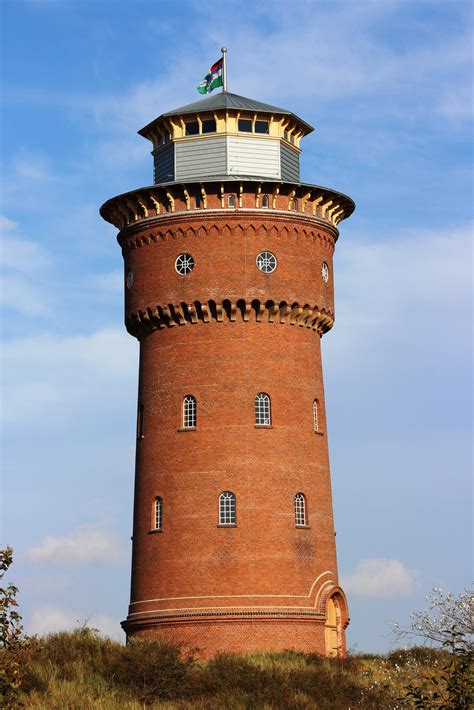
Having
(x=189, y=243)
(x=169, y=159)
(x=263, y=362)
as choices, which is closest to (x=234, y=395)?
(x=263, y=362)

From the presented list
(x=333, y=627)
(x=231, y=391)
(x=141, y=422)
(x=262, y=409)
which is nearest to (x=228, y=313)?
(x=231, y=391)

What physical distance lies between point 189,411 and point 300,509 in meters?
5.04

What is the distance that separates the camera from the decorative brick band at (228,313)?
42.5 metres

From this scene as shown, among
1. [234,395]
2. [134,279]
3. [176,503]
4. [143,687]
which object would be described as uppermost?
[134,279]

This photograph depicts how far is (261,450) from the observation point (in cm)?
4162

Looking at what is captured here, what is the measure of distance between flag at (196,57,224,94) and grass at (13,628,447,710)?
21392 mm

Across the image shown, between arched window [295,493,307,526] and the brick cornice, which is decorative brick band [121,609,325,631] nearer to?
arched window [295,493,307,526]

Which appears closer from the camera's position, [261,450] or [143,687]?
[143,687]

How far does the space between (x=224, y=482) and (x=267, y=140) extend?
12.7 m

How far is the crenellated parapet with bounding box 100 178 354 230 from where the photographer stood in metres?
43.1

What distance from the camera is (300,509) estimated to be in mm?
42344

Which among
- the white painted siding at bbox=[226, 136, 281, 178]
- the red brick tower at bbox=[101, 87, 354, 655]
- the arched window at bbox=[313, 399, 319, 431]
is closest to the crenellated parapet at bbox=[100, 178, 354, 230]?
the red brick tower at bbox=[101, 87, 354, 655]

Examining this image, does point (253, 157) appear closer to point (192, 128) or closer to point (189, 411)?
point (192, 128)

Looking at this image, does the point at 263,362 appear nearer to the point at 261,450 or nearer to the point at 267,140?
the point at 261,450
